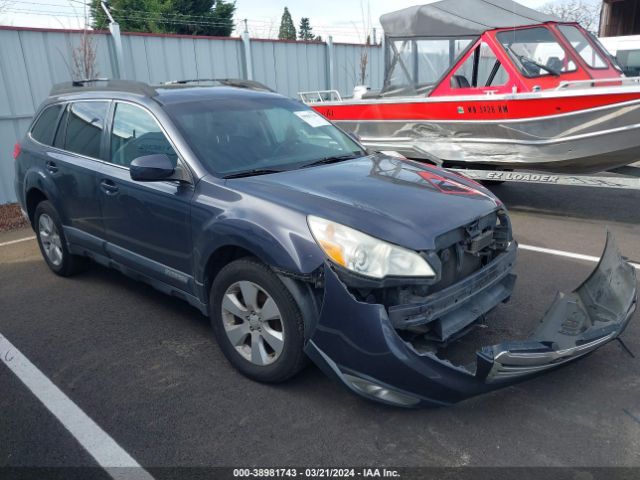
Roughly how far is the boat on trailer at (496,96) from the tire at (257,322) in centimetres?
467

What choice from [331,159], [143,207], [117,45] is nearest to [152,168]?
[143,207]

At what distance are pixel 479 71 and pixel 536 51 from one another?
2.43ft

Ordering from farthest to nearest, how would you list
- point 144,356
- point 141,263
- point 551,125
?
point 551,125 < point 141,263 < point 144,356

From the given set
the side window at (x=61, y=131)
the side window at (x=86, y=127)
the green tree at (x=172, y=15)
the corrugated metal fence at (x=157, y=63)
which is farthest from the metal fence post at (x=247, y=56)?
the green tree at (x=172, y=15)

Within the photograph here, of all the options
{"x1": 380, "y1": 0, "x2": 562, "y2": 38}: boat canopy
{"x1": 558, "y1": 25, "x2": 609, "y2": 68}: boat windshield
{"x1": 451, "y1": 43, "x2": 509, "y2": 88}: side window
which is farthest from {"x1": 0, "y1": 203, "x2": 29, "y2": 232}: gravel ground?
{"x1": 558, "y1": 25, "x2": 609, "y2": 68}: boat windshield

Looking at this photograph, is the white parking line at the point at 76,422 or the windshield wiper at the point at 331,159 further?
the windshield wiper at the point at 331,159

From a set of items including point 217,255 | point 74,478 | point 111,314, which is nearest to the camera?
point 74,478

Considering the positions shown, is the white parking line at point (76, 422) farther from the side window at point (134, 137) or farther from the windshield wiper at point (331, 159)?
the windshield wiper at point (331, 159)

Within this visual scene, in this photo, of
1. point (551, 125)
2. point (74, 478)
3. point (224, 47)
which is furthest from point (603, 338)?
point (224, 47)

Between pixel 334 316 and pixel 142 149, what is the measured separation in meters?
2.12

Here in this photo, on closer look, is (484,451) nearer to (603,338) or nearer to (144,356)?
(603,338)

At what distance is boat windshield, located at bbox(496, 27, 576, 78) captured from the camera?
7039 mm

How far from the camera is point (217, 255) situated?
340 cm

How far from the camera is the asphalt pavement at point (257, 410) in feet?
8.91
